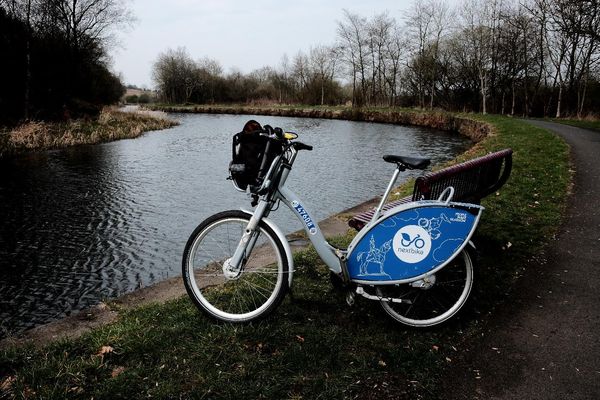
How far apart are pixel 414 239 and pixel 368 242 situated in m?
0.35

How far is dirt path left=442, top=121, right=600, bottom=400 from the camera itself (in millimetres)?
2680

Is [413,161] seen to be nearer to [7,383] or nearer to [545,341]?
[545,341]

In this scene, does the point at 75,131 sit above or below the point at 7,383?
above

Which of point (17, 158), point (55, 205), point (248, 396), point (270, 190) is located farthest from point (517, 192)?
point (17, 158)

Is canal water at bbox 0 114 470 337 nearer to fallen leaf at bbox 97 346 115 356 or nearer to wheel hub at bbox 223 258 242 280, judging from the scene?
fallen leaf at bbox 97 346 115 356

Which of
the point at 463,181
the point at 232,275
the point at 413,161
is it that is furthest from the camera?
the point at 463,181

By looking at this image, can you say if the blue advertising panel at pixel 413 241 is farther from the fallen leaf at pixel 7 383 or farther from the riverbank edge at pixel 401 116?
the riverbank edge at pixel 401 116

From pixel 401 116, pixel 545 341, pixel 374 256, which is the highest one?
pixel 401 116

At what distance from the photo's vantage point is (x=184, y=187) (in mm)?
12023

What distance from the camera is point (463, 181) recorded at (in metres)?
4.59

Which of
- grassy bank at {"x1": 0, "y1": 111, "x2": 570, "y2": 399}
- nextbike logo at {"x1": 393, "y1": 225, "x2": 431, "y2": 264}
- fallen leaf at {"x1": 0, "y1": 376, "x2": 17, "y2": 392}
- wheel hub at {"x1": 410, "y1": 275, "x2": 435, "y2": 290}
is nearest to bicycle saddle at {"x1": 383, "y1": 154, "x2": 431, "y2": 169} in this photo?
nextbike logo at {"x1": 393, "y1": 225, "x2": 431, "y2": 264}

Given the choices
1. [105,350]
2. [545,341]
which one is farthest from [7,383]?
[545,341]

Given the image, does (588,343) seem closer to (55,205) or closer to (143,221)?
(143,221)

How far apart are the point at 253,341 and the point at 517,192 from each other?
6413mm
